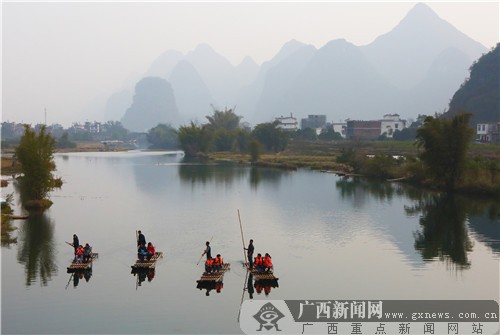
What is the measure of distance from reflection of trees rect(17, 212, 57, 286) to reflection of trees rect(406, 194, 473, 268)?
18703 millimetres

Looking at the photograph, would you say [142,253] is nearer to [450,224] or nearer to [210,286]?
[210,286]

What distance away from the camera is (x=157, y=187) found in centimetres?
6047

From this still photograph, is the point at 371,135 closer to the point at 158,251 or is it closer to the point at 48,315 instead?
the point at 158,251

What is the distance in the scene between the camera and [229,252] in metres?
28.8

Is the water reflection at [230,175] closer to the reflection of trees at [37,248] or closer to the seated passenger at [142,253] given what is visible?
the reflection of trees at [37,248]

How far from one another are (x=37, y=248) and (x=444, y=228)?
25.4 m

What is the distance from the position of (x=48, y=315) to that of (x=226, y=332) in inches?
252

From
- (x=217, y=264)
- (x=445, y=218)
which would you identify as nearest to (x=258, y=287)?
(x=217, y=264)

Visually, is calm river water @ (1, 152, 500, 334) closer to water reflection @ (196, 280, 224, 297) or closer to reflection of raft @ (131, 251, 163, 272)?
water reflection @ (196, 280, 224, 297)

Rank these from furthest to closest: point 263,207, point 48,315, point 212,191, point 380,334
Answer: point 212,191
point 263,207
point 48,315
point 380,334

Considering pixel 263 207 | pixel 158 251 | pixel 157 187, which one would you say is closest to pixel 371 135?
pixel 157 187

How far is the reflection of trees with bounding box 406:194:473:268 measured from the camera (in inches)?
1153

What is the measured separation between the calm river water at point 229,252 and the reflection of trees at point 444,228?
0.25 ft

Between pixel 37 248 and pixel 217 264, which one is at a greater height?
pixel 217 264
